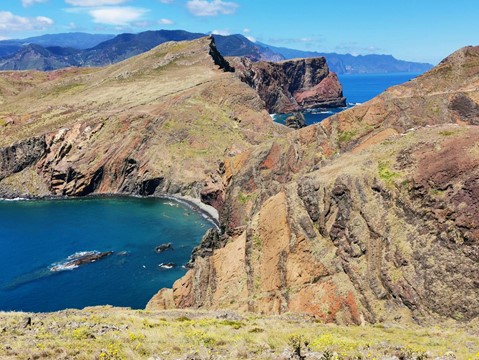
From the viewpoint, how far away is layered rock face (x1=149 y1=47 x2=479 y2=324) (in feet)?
129

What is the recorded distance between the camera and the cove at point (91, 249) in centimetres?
6962

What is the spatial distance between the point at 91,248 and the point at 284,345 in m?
71.4

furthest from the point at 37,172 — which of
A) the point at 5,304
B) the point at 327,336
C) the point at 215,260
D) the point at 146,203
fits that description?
the point at 327,336

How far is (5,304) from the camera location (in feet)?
221

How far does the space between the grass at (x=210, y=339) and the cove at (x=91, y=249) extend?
120ft

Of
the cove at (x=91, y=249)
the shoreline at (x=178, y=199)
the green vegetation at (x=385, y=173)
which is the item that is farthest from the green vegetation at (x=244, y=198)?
the green vegetation at (x=385, y=173)

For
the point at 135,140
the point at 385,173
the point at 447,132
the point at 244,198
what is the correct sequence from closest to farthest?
the point at 385,173 < the point at 447,132 < the point at 244,198 < the point at 135,140

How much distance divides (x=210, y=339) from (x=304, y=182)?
31095 mm

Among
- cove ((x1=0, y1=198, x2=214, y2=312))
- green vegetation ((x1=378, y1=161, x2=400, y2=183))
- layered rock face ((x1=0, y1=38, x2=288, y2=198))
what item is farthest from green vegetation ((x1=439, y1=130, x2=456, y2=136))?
layered rock face ((x1=0, y1=38, x2=288, y2=198))

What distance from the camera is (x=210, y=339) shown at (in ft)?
87.9

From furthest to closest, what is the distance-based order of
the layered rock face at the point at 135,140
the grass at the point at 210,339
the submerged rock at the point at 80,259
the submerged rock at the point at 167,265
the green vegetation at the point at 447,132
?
the layered rock face at the point at 135,140, the submerged rock at the point at 80,259, the submerged rock at the point at 167,265, the green vegetation at the point at 447,132, the grass at the point at 210,339

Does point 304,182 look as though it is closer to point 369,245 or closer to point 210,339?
point 369,245

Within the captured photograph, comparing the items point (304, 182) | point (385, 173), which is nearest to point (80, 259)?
point (304, 182)

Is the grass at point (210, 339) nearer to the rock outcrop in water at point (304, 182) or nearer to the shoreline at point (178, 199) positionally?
the rock outcrop in water at point (304, 182)
